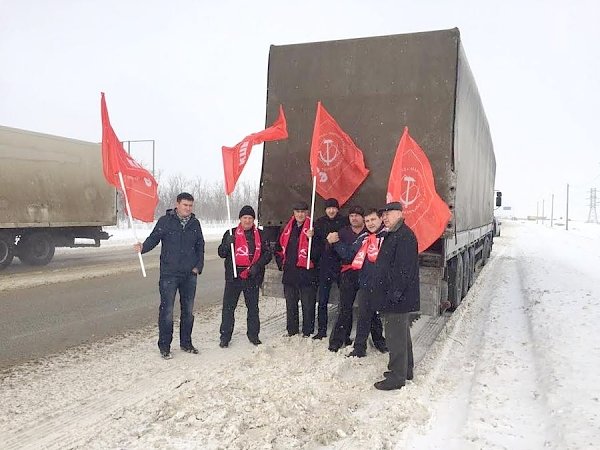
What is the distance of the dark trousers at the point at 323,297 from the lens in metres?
6.07

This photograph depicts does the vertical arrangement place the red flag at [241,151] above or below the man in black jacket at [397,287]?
above

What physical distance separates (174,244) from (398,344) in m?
2.70

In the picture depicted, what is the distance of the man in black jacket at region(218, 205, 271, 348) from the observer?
5857 mm

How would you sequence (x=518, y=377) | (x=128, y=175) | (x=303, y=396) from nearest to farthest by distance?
(x=303, y=396) → (x=518, y=377) → (x=128, y=175)

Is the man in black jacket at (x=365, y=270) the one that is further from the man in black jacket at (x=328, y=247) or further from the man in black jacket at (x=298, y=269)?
the man in black jacket at (x=298, y=269)

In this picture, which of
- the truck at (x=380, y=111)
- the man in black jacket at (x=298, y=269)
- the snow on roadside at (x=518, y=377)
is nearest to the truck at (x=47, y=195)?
the truck at (x=380, y=111)

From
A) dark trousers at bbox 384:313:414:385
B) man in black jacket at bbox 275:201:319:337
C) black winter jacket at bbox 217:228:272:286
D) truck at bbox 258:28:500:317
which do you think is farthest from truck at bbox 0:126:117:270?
dark trousers at bbox 384:313:414:385

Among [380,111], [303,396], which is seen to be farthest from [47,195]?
[303,396]

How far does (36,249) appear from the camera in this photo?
13.6 m

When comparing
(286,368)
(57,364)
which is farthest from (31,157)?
(286,368)

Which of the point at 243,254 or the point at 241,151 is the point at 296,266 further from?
the point at 241,151

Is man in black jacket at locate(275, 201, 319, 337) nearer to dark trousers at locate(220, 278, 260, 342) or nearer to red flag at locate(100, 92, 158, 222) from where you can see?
dark trousers at locate(220, 278, 260, 342)

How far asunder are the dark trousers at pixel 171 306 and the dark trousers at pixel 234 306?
43cm

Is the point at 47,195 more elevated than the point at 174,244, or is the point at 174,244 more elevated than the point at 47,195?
the point at 47,195
